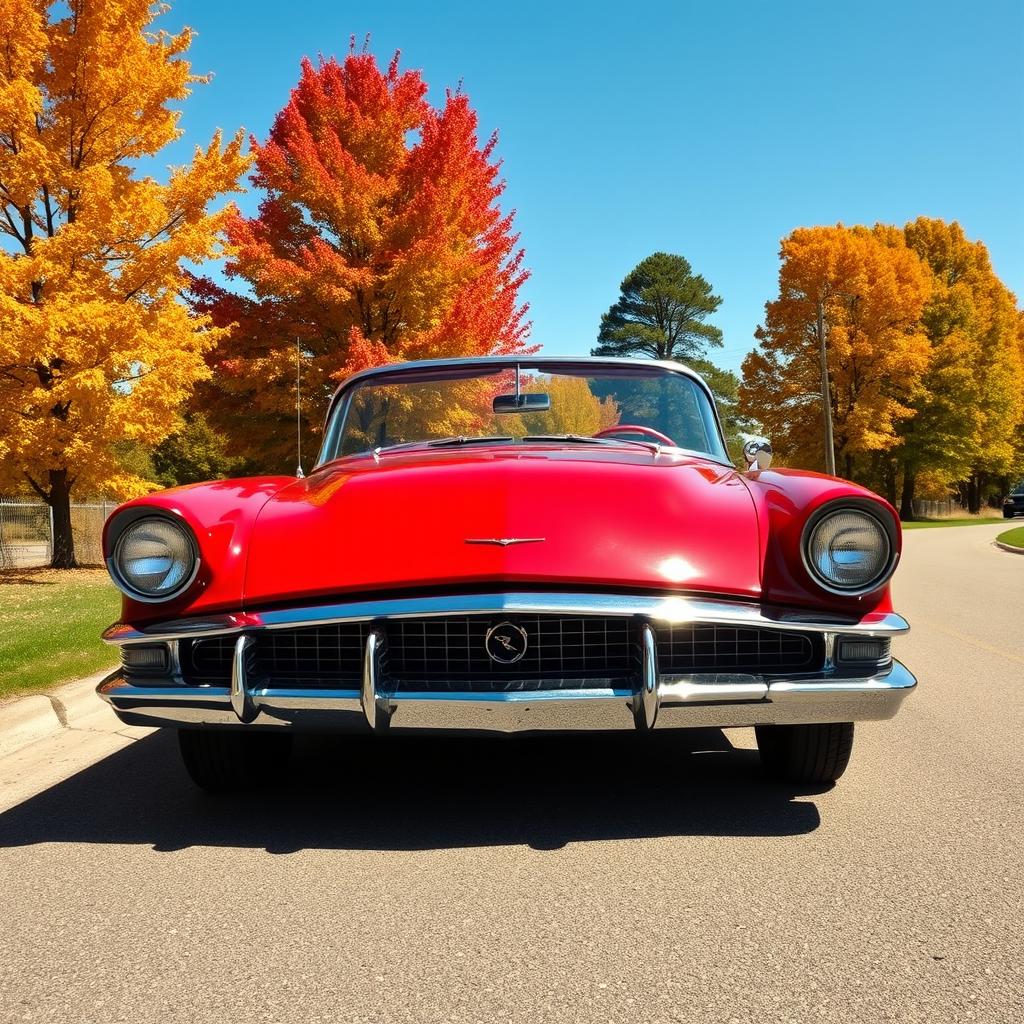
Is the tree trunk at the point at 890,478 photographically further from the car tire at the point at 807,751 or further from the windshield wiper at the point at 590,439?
the car tire at the point at 807,751

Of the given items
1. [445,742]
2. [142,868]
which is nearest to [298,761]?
[445,742]

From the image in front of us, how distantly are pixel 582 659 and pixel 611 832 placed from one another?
0.62 meters

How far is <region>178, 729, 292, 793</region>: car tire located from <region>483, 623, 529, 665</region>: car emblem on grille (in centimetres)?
102

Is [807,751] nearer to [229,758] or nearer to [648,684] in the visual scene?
[648,684]

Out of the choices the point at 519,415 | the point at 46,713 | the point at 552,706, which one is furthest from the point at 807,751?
the point at 46,713

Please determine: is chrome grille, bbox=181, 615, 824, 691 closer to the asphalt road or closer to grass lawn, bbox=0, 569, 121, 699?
the asphalt road

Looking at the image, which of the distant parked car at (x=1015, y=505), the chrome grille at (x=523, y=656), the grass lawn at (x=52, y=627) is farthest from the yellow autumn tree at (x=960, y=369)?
the chrome grille at (x=523, y=656)

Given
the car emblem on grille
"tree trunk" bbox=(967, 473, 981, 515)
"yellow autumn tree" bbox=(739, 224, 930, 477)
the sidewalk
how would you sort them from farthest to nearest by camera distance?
"tree trunk" bbox=(967, 473, 981, 515) < "yellow autumn tree" bbox=(739, 224, 930, 477) < the sidewalk < the car emblem on grille

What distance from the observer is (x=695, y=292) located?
58.4m

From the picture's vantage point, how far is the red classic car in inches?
113

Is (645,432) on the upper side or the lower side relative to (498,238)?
lower

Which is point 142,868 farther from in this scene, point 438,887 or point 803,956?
point 803,956

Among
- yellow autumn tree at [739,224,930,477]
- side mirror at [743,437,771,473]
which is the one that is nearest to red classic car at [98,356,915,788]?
side mirror at [743,437,771,473]

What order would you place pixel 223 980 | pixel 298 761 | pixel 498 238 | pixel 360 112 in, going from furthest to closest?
pixel 498 238 < pixel 360 112 < pixel 298 761 < pixel 223 980
